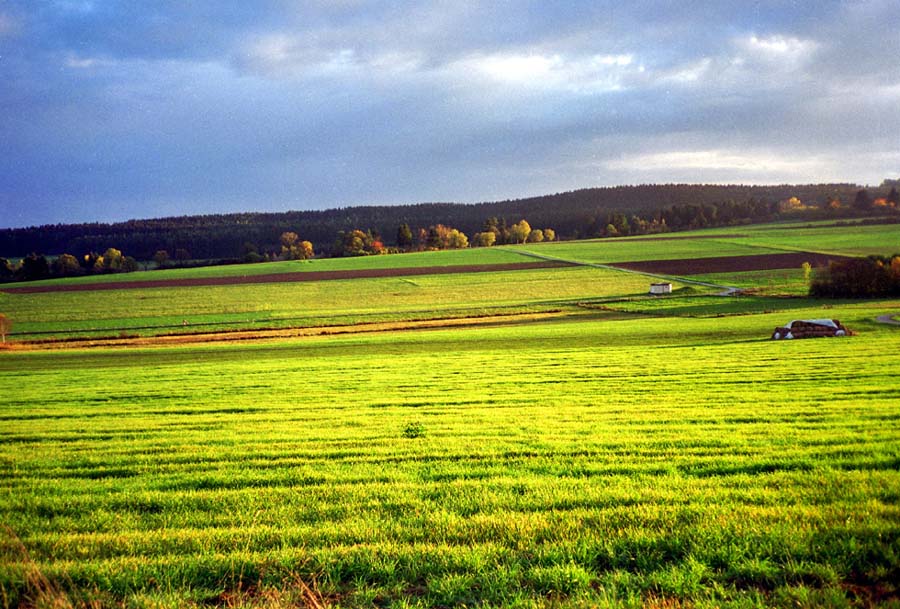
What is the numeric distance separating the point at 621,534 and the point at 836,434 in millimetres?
5614

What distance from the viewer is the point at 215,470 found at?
850 centimetres

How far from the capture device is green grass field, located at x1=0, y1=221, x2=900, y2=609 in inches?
183

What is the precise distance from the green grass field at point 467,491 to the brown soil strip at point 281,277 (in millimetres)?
62908

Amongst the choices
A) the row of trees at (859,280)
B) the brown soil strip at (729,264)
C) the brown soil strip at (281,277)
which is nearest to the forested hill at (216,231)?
the brown soil strip at (281,277)

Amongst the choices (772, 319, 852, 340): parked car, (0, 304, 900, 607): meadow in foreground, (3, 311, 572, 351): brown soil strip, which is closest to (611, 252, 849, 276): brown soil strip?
(3, 311, 572, 351): brown soil strip

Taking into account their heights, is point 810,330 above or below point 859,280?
below

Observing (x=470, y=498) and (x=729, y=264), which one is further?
(x=729, y=264)

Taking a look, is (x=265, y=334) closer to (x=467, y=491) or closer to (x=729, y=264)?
(x=467, y=491)

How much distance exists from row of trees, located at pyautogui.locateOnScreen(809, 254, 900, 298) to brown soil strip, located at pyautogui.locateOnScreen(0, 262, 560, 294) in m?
36.3

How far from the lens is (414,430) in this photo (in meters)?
10.8

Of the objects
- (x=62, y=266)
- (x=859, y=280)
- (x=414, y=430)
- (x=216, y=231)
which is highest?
(x=216, y=231)

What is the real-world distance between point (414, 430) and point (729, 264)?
3060 inches

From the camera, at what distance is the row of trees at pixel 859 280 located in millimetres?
54656

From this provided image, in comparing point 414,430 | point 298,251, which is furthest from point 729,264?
point 298,251
